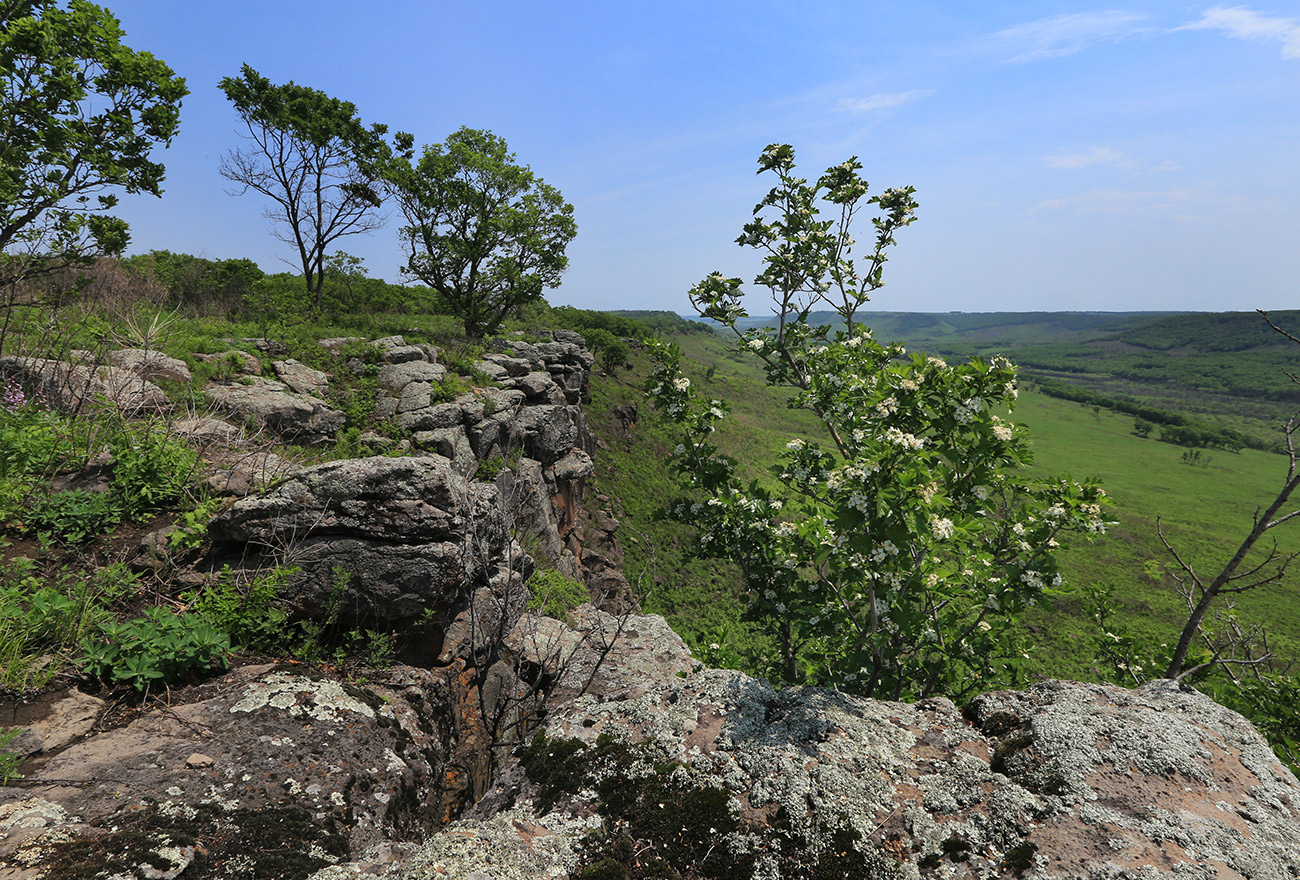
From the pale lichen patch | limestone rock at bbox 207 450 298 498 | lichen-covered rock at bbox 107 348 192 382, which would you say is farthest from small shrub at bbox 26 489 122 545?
lichen-covered rock at bbox 107 348 192 382

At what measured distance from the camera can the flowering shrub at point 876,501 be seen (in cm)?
450

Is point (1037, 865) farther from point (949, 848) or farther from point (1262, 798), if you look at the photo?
point (1262, 798)

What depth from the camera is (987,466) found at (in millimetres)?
5441

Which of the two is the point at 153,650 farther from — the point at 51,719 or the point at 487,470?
the point at 487,470

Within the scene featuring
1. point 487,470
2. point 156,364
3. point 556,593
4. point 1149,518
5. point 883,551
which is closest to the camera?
point 883,551

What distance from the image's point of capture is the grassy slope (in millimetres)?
31547

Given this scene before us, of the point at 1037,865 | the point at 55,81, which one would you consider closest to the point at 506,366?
the point at 55,81

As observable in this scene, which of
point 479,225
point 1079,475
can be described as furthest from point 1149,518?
point 479,225

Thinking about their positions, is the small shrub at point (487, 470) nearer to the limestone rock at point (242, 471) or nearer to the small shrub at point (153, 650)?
the limestone rock at point (242, 471)

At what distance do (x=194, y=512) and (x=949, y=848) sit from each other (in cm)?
719

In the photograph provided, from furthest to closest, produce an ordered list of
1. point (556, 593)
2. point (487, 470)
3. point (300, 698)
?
point (487, 470) → point (556, 593) → point (300, 698)

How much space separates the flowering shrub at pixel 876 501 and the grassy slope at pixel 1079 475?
101 cm

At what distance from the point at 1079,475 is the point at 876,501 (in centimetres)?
12540

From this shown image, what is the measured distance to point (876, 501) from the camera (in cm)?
409
